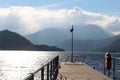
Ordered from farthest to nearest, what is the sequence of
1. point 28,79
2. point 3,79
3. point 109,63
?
point 3,79
point 109,63
point 28,79

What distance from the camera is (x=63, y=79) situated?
72.1ft

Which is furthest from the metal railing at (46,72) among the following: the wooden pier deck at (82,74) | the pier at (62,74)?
the wooden pier deck at (82,74)

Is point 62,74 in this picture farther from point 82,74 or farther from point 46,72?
point 46,72

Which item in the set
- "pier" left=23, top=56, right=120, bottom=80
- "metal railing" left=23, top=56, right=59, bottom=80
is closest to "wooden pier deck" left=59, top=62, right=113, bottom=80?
"pier" left=23, top=56, right=120, bottom=80

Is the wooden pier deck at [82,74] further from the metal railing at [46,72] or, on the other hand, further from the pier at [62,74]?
the metal railing at [46,72]

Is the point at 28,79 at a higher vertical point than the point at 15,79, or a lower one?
higher

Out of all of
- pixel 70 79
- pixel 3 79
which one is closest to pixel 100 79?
pixel 70 79

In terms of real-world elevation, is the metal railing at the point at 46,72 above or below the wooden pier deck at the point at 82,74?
above

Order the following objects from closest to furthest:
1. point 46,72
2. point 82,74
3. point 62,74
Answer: point 46,72 < point 62,74 < point 82,74

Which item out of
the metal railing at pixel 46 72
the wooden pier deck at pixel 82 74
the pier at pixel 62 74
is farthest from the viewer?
the wooden pier deck at pixel 82 74

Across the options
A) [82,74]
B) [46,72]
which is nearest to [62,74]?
[82,74]

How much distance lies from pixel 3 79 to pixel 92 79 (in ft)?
244

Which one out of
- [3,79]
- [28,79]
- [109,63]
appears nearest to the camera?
[28,79]

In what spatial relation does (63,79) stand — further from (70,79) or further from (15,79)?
(15,79)
